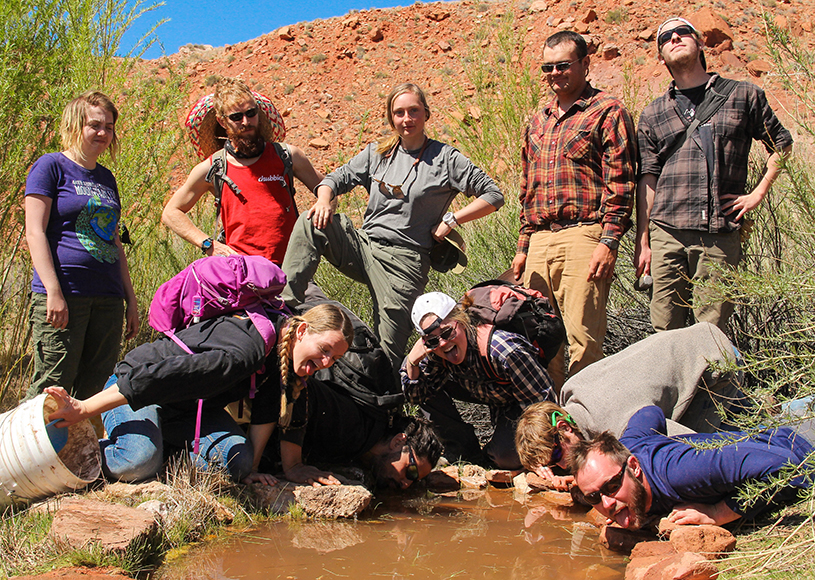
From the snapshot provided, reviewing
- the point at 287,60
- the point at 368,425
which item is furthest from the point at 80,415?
the point at 287,60

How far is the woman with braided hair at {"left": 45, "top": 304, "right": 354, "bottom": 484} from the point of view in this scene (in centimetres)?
329

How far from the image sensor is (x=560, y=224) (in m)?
4.45

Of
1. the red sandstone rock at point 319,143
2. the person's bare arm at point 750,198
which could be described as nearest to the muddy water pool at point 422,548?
the person's bare arm at point 750,198

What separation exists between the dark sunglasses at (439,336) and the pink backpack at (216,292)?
92cm

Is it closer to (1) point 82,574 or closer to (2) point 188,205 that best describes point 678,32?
(2) point 188,205

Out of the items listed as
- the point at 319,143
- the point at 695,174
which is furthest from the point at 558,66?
the point at 319,143

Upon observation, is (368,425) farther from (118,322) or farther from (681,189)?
(681,189)

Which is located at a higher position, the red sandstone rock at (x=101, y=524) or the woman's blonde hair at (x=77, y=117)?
the woman's blonde hair at (x=77, y=117)

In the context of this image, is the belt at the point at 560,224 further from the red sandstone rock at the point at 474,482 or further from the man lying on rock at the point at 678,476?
the red sandstone rock at the point at 474,482

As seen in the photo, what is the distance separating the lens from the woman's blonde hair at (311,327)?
3.57 meters

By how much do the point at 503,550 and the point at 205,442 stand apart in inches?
63.4

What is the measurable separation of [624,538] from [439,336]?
56.5 inches

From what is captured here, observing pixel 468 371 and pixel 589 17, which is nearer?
pixel 468 371

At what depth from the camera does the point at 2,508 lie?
3357 millimetres
